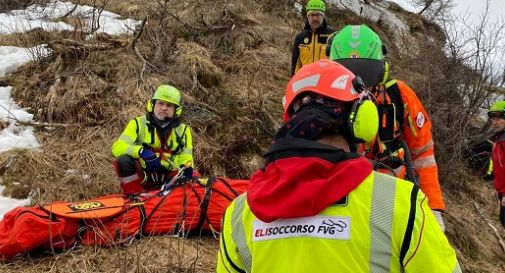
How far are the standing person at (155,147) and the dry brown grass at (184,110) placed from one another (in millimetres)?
466

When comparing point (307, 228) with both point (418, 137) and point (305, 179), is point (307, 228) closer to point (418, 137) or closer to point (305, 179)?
point (305, 179)

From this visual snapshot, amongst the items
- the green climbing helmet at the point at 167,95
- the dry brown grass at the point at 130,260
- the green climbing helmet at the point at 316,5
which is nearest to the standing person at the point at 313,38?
the green climbing helmet at the point at 316,5

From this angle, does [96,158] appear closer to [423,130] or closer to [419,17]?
[423,130]

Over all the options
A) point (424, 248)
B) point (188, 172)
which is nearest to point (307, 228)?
point (424, 248)

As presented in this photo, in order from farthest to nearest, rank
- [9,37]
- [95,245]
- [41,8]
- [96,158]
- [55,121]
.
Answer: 1. [41,8]
2. [9,37]
3. [55,121]
4. [96,158]
5. [95,245]

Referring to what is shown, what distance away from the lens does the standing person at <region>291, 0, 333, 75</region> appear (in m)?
5.96

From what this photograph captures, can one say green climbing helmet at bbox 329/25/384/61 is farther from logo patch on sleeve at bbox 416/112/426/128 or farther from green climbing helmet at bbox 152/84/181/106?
green climbing helmet at bbox 152/84/181/106

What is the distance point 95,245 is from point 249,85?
410cm

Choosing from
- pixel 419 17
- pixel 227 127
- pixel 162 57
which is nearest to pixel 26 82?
pixel 162 57

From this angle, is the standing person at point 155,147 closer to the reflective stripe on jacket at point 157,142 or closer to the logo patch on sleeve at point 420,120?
Result: the reflective stripe on jacket at point 157,142

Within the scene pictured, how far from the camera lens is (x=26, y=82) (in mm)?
6816

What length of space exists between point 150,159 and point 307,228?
3707mm

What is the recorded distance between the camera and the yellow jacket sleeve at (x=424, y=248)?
114 cm

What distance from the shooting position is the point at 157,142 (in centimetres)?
496
